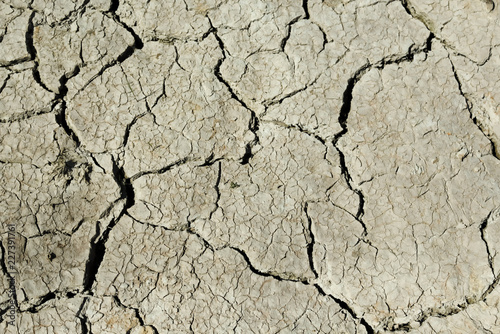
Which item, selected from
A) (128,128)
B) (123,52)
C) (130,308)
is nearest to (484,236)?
(130,308)

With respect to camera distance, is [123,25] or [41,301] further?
[123,25]

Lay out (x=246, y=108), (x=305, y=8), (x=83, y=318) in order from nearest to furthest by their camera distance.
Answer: (x=83, y=318) < (x=246, y=108) < (x=305, y=8)

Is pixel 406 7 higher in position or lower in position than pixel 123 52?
higher

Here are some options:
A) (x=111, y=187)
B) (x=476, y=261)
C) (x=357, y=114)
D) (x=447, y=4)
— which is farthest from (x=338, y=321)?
(x=447, y=4)

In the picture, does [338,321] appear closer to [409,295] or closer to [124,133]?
[409,295]

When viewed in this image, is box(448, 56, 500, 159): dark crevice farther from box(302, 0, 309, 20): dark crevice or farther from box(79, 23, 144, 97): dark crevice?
box(79, 23, 144, 97): dark crevice

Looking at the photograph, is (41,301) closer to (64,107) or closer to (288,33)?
(64,107)

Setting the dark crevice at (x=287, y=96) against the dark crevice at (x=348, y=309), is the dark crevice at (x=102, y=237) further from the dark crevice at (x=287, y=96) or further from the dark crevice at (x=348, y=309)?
the dark crevice at (x=348, y=309)

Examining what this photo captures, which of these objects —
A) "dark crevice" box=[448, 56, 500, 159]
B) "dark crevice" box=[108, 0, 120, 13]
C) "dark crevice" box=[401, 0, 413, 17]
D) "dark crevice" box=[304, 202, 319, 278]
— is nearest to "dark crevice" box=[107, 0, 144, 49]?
"dark crevice" box=[108, 0, 120, 13]

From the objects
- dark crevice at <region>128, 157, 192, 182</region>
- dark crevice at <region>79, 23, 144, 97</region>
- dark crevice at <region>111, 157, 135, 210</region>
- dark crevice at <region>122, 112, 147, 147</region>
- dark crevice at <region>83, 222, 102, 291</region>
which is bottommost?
dark crevice at <region>83, 222, 102, 291</region>
